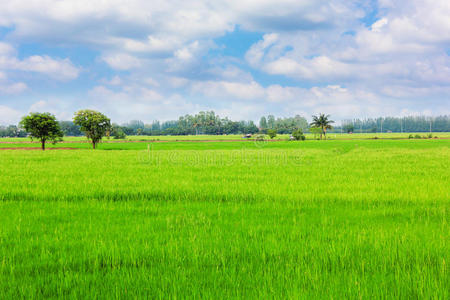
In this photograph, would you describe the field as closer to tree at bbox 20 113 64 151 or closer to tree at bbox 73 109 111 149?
tree at bbox 20 113 64 151

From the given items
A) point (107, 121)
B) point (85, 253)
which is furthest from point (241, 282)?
point (107, 121)

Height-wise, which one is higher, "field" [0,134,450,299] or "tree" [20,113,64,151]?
"tree" [20,113,64,151]

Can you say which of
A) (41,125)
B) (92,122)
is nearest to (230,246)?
(41,125)

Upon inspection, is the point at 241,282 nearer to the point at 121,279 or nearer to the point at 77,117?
the point at 121,279

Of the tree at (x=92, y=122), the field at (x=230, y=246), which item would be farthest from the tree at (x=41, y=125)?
the field at (x=230, y=246)

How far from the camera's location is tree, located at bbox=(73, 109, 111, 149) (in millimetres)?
46438

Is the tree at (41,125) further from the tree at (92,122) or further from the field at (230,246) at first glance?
the field at (230,246)

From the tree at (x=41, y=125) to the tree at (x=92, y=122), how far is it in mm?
4845

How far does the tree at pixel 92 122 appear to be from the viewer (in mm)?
46438

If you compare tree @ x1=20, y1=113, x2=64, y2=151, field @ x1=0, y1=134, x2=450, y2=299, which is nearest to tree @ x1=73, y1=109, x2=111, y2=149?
tree @ x1=20, y1=113, x2=64, y2=151

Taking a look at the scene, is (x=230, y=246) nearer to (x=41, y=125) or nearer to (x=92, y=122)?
(x=41, y=125)

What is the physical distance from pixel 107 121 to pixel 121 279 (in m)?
48.8

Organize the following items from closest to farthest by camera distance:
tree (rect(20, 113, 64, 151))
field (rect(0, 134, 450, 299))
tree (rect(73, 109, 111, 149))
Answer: field (rect(0, 134, 450, 299))
tree (rect(20, 113, 64, 151))
tree (rect(73, 109, 111, 149))

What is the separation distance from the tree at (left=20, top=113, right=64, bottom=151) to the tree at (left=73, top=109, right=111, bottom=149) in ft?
15.9
